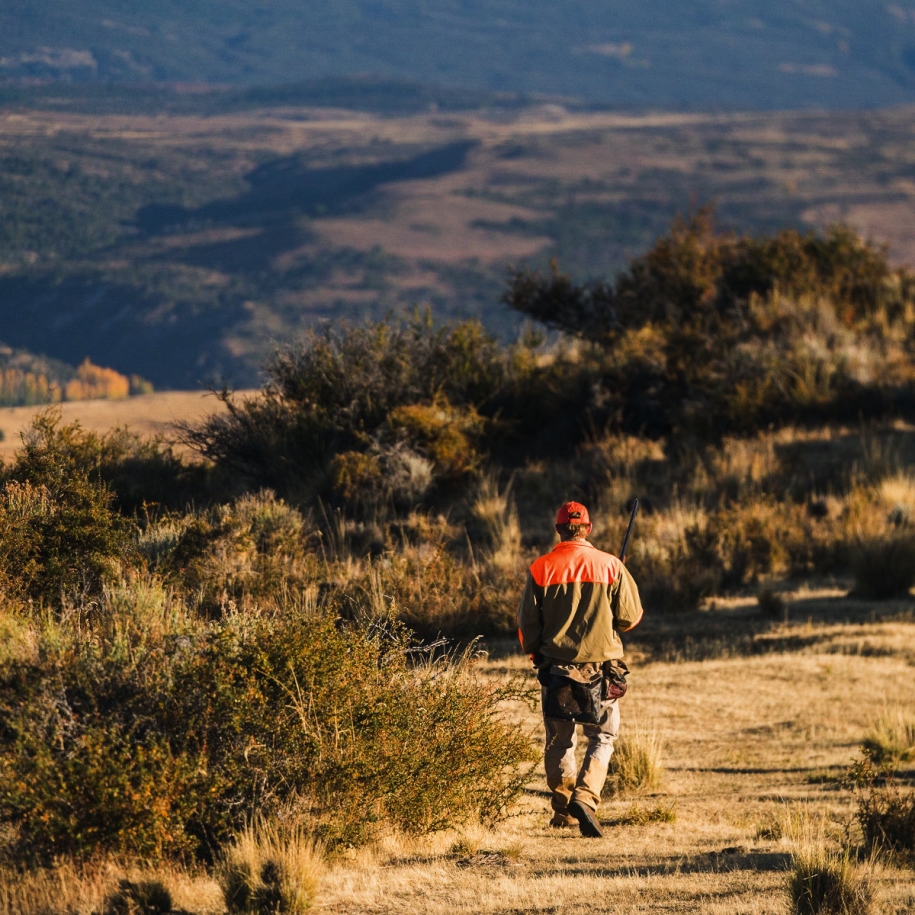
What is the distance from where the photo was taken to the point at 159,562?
998cm

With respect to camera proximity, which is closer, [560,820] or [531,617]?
[531,617]

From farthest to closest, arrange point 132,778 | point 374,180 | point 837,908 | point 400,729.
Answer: point 374,180, point 400,729, point 132,778, point 837,908

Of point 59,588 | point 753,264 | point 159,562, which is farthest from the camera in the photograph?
point 753,264

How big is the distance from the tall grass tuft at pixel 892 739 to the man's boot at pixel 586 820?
2.69 metres

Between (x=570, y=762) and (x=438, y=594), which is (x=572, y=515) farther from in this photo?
(x=438, y=594)

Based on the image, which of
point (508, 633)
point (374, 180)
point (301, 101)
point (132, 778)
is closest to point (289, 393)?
point (508, 633)

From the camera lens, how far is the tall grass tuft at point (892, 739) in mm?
8867

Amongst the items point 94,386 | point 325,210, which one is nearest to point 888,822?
point 94,386

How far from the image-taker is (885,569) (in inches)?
521

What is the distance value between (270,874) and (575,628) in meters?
1.99

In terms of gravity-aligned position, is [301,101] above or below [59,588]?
above

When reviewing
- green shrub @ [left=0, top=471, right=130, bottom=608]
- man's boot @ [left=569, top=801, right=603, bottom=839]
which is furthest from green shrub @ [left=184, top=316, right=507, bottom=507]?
man's boot @ [left=569, top=801, right=603, bottom=839]

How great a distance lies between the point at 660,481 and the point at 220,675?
34.7ft

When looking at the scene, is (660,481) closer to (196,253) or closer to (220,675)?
(220,675)
